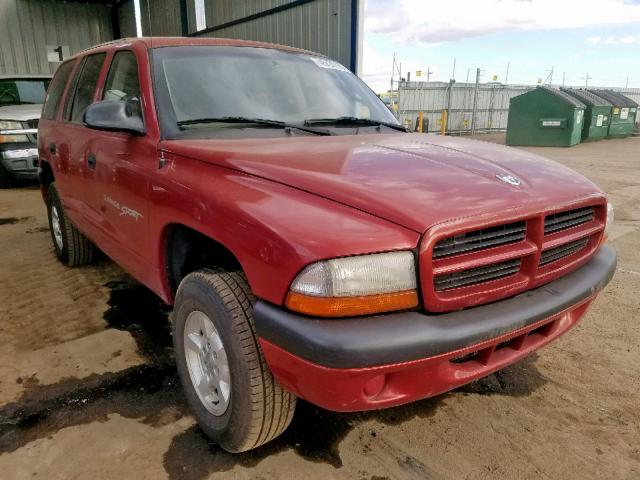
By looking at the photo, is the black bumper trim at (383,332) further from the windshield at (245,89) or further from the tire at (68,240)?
the tire at (68,240)

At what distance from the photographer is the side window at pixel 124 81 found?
2.66 m

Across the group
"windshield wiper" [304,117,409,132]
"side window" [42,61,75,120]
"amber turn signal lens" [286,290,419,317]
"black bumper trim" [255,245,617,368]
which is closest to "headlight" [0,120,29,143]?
"side window" [42,61,75,120]

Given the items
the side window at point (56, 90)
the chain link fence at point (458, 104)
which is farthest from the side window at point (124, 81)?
the chain link fence at point (458, 104)

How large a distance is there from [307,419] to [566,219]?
1.46 metres

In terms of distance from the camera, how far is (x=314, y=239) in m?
1.57

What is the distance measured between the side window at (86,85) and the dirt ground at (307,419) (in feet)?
4.72

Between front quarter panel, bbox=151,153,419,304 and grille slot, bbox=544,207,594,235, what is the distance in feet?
2.38

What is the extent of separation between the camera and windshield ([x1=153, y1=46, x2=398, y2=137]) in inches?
99.0

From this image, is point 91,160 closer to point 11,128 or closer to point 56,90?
point 56,90

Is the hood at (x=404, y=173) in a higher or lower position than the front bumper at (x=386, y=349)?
higher

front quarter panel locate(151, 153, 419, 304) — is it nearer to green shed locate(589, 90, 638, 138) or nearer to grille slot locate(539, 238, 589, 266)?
grille slot locate(539, 238, 589, 266)

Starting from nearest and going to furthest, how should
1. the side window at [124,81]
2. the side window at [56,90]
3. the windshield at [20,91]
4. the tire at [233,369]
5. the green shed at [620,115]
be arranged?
the tire at [233,369]
the side window at [124,81]
the side window at [56,90]
the windshield at [20,91]
the green shed at [620,115]

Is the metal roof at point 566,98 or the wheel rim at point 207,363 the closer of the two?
the wheel rim at point 207,363

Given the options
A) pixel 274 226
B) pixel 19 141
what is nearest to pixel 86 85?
pixel 274 226
